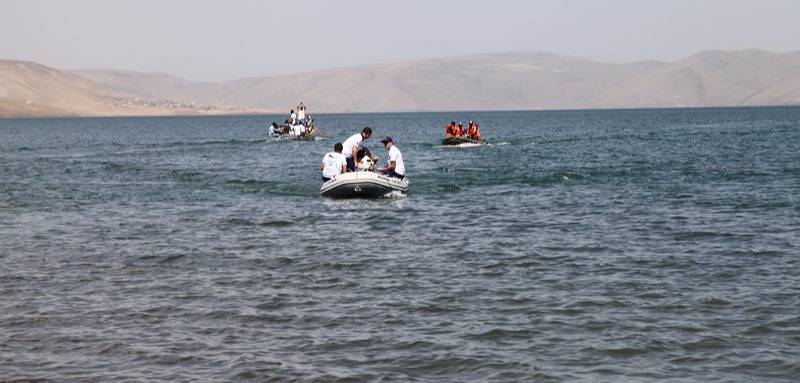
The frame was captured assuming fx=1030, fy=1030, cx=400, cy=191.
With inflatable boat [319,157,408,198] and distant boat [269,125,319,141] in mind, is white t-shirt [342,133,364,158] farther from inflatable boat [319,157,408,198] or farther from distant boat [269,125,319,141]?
distant boat [269,125,319,141]

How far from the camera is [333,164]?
30.6 m

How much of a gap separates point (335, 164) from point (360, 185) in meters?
1.31

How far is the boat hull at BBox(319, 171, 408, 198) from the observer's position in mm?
29516

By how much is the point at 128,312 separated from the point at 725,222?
15017 mm

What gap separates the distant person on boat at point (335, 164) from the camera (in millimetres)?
29938

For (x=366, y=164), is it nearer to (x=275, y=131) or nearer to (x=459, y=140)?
(x=459, y=140)

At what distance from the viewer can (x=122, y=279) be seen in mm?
17547

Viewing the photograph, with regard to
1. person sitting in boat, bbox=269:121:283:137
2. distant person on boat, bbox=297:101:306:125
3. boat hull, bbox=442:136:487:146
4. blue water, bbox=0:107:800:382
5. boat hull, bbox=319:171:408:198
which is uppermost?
distant person on boat, bbox=297:101:306:125

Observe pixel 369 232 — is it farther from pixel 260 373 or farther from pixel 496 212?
pixel 260 373

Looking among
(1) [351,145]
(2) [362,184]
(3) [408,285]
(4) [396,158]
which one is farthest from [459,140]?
(3) [408,285]

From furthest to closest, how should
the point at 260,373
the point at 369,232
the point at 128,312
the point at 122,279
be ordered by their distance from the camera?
the point at 369,232
the point at 122,279
the point at 128,312
the point at 260,373

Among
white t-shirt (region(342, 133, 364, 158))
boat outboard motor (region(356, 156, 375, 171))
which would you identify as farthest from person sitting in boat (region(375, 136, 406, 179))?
white t-shirt (region(342, 133, 364, 158))

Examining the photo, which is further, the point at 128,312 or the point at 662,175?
the point at 662,175

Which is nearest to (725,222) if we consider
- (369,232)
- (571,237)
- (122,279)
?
(571,237)
